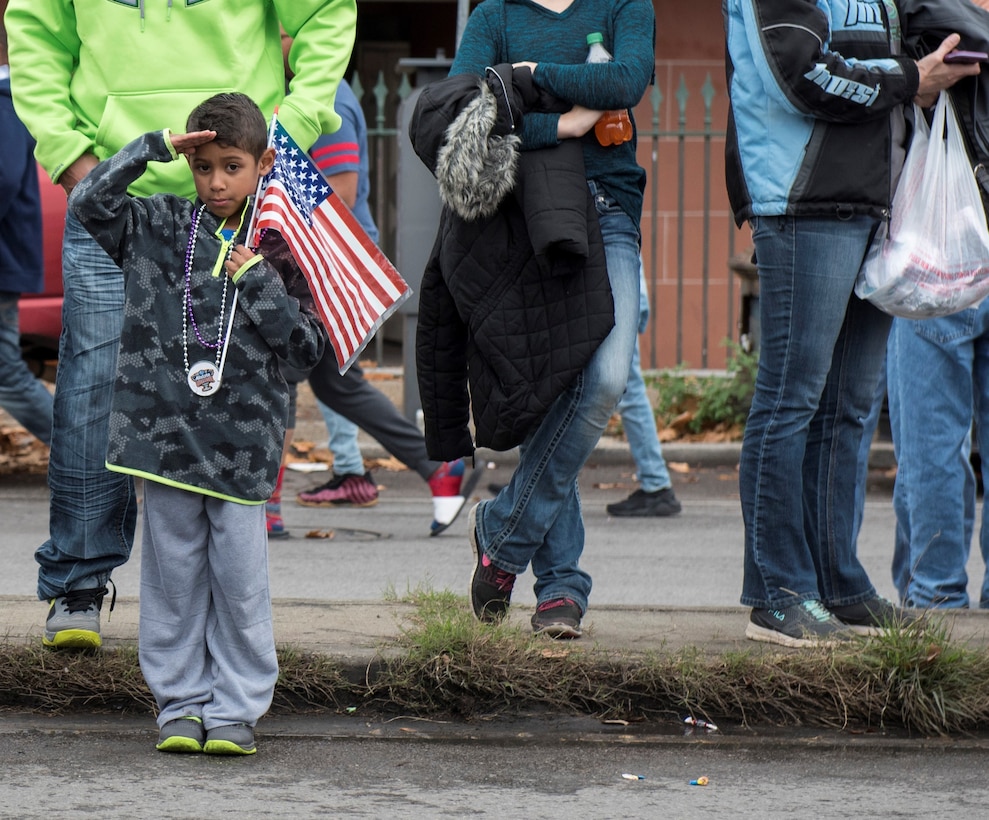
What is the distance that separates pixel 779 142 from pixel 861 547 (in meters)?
3.41

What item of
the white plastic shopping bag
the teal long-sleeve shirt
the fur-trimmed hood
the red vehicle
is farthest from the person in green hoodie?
the red vehicle

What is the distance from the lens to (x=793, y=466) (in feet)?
13.7

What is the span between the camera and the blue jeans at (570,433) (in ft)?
13.4

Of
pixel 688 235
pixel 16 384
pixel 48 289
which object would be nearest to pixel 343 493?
pixel 16 384

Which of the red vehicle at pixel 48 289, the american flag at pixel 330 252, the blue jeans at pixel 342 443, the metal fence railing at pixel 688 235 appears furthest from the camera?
the metal fence railing at pixel 688 235

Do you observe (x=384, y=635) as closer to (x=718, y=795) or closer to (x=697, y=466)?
(x=718, y=795)

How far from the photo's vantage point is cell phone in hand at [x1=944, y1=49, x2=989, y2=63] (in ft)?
13.3

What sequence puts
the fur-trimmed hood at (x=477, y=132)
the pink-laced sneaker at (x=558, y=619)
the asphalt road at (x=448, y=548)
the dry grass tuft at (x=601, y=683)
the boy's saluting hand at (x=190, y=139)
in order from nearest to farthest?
the boy's saluting hand at (x=190, y=139), the dry grass tuft at (x=601, y=683), the fur-trimmed hood at (x=477, y=132), the pink-laced sneaker at (x=558, y=619), the asphalt road at (x=448, y=548)

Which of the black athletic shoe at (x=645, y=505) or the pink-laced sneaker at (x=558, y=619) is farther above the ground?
the pink-laced sneaker at (x=558, y=619)

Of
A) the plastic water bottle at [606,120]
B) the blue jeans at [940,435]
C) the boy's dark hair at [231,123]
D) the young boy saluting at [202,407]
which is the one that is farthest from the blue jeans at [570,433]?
the blue jeans at [940,435]

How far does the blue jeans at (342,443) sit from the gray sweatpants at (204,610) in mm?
3795

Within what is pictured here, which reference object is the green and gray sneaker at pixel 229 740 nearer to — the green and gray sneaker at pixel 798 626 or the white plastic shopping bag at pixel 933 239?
the green and gray sneaker at pixel 798 626

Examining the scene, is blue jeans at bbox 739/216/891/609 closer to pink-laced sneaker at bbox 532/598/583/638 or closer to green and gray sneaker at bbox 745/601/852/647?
green and gray sneaker at bbox 745/601/852/647

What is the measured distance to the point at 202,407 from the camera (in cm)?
349
